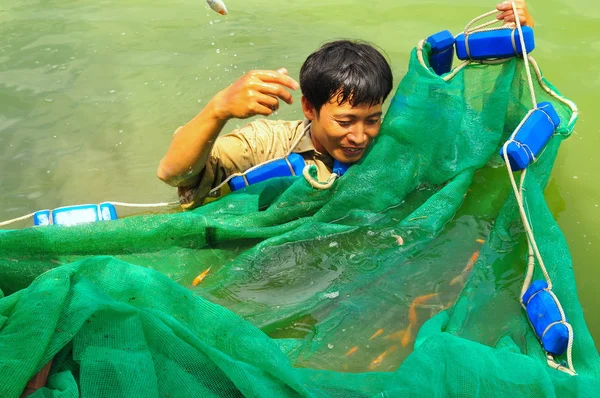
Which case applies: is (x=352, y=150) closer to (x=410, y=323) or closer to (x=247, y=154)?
(x=247, y=154)

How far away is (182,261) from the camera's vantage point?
321 cm

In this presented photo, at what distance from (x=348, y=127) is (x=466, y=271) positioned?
983 millimetres

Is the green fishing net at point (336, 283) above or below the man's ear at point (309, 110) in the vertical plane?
below

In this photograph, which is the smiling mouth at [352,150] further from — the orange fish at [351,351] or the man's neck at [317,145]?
the orange fish at [351,351]

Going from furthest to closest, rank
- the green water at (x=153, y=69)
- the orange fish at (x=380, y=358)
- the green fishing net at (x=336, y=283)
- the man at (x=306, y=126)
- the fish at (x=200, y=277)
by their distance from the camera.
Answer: the green water at (x=153, y=69)
the man at (x=306, y=126)
the fish at (x=200, y=277)
the orange fish at (x=380, y=358)
the green fishing net at (x=336, y=283)

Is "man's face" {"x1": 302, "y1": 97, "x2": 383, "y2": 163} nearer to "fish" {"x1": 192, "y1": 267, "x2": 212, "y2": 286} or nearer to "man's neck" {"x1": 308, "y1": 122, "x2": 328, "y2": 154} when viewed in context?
"man's neck" {"x1": 308, "y1": 122, "x2": 328, "y2": 154}

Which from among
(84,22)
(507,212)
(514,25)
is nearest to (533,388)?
(507,212)

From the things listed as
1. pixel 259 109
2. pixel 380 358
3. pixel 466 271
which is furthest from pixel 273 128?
pixel 380 358

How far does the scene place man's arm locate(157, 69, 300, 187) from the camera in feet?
10.3

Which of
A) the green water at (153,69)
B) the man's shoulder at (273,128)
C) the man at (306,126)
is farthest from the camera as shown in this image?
the green water at (153,69)

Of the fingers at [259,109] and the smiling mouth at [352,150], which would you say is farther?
the smiling mouth at [352,150]

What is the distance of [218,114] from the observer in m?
3.28

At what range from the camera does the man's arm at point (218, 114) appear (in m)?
3.14

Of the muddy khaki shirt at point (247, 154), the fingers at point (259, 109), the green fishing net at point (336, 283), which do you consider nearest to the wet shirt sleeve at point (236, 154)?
the muddy khaki shirt at point (247, 154)
